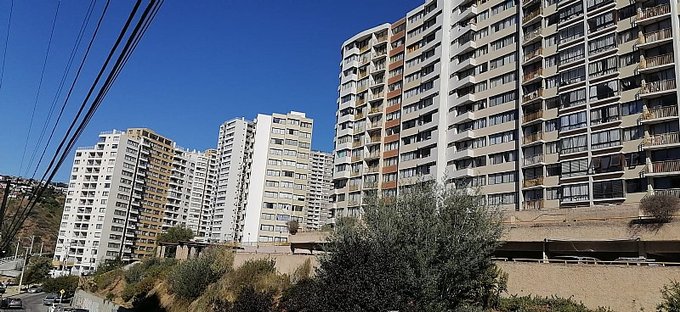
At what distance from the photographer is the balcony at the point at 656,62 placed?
4181cm

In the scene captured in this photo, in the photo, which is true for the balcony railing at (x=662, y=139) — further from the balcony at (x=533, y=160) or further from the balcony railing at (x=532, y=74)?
the balcony railing at (x=532, y=74)

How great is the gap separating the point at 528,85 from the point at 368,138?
2761 cm

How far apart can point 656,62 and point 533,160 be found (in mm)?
13580

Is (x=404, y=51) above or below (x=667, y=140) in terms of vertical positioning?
above

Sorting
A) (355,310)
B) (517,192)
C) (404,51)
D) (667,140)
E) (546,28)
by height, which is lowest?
(355,310)

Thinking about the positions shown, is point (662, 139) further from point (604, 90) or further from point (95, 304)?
point (95, 304)

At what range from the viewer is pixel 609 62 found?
46000mm

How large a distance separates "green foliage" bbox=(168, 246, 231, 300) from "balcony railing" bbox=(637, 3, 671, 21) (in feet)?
141

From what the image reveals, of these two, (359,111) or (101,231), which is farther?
(101,231)

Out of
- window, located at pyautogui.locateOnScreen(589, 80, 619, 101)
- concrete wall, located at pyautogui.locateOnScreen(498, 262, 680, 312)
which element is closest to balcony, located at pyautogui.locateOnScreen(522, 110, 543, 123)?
window, located at pyautogui.locateOnScreen(589, 80, 619, 101)

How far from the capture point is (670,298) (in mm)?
19672

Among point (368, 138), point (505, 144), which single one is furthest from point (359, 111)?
point (505, 144)

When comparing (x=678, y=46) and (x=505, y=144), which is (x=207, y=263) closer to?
(x=505, y=144)

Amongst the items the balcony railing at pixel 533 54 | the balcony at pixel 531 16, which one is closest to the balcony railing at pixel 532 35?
the balcony at pixel 531 16
